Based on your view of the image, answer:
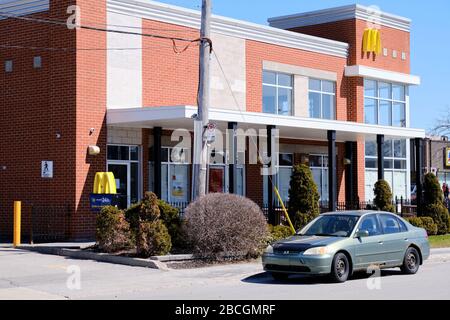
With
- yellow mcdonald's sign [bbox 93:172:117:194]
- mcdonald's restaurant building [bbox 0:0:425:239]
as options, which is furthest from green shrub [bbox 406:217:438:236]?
yellow mcdonald's sign [bbox 93:172:117:194]

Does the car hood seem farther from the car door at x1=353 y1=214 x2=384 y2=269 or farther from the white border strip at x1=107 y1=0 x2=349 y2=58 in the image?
the white border strip at x1=107 y1=0 x2=349 y2=58

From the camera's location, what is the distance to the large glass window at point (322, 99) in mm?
32406

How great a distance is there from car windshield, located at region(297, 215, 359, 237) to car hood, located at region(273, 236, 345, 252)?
1.32 feet

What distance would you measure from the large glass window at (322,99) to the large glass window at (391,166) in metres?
3.44

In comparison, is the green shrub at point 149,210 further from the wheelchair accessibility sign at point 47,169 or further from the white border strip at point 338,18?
the white border strip at point 338,18

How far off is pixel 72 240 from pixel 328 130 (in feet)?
34.5

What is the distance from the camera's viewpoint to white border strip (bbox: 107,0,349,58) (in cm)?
2534

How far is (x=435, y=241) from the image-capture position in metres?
25.7

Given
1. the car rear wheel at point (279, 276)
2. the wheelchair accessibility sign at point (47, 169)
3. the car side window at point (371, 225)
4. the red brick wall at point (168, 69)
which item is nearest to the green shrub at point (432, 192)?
the red brick wall at point (168, 69)

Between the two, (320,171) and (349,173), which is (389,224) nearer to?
(349,173)

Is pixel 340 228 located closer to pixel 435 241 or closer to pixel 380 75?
pixel 435 241

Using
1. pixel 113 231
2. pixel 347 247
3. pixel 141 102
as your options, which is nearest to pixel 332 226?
pixel 347 247

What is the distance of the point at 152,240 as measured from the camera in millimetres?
18266

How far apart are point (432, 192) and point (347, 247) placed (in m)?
15.7
